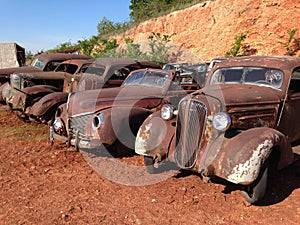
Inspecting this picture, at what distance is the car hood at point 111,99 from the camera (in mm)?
5352

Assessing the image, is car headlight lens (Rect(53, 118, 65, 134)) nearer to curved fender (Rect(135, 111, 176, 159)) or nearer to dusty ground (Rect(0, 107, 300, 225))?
dusty ground (Rect(0, 107, 300, 225))

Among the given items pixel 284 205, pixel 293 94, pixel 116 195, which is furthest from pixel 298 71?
pixel 116 195

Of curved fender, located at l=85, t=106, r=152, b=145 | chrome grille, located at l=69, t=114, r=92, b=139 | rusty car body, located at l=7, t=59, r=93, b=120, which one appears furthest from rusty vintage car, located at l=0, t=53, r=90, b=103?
curved fender, located at l=85, t=106, r=152, b=145

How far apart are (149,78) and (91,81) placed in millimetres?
Answer: 1872

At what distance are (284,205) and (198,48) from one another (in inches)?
669

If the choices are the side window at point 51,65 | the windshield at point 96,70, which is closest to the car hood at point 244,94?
the windshield at point 96,70

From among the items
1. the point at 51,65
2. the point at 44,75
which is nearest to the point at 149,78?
the point at 44,75

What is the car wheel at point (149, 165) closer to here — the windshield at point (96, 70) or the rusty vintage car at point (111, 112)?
the rusty vintage car at point (111, 112)

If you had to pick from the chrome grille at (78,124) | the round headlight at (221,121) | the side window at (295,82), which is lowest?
the chrome grille at (78,124)

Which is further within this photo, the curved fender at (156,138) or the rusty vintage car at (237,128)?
the curved fender at (156,138)

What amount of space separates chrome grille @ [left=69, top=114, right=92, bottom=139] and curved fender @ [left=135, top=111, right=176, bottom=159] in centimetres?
121

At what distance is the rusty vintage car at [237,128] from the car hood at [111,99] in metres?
1.07

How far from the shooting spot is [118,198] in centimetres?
388

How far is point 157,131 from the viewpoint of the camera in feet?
14.5
